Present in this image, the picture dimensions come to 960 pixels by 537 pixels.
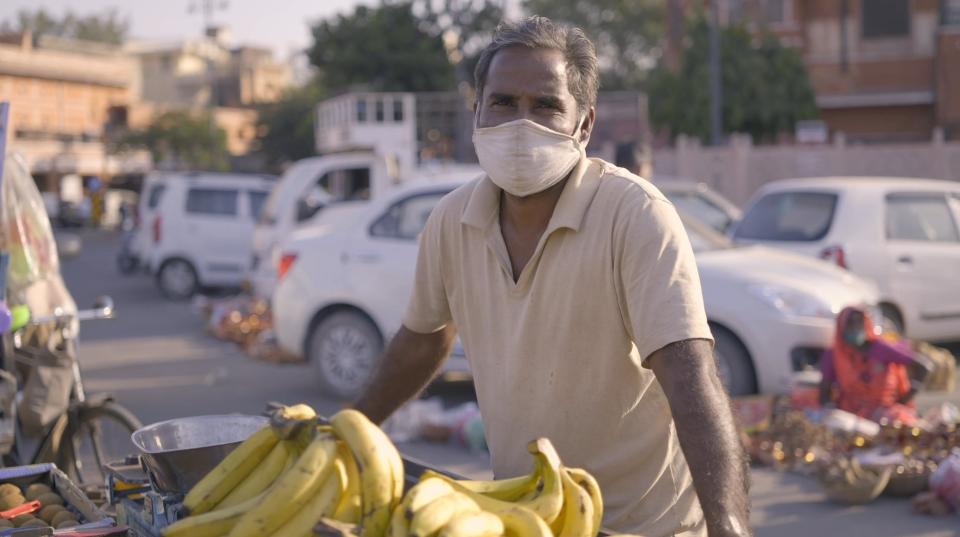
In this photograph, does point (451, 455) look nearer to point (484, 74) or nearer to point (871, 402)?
point (871, 402)

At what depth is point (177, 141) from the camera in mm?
53469

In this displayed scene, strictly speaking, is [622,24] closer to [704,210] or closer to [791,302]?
[704,210]

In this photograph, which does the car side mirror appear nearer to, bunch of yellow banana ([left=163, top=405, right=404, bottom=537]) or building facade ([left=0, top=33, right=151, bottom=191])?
bunch of yellow banana ([left=163, top=405, right=404, bottom=537])

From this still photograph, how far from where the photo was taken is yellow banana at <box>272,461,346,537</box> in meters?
2.04

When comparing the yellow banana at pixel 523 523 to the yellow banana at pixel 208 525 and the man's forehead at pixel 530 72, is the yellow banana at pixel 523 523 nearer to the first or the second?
the yellow banana at pixel 208 525

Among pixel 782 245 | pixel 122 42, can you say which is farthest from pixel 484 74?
pixel 122 42

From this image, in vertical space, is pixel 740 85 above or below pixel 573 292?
above

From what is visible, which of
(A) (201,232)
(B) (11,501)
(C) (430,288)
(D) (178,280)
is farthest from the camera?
(D) (178,280)

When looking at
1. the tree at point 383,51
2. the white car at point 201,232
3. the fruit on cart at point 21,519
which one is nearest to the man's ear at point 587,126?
the fruit on cart at point 21,519

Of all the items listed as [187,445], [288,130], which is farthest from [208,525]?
[288,130]

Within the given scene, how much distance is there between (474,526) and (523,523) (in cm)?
12

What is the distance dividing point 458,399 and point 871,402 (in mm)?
3262

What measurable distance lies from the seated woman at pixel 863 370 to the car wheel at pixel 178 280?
1282 cm

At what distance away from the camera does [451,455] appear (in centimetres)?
767
